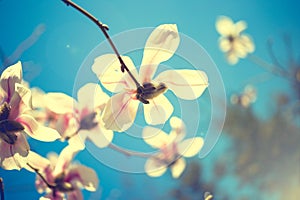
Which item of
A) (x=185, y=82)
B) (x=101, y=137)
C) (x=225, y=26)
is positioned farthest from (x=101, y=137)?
(x=225, y=26)

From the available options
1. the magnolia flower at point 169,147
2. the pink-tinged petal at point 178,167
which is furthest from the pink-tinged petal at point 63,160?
the pink-tinged petal at point 178,167

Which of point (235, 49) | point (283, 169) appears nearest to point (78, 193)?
point (235, 49)

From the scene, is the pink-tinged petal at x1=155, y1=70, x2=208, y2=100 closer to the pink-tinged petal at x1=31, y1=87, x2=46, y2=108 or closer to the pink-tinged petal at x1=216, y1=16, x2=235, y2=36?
the pink-tinged petal at x1=31, y1=87, x2=46, y2=108

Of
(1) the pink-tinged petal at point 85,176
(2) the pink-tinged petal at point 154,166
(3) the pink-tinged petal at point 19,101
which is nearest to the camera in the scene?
(3) the pink-tinged petal at point 19,101

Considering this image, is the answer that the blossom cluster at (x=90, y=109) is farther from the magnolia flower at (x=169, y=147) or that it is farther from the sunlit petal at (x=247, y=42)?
the sunlit petal at (x=247, y=42)

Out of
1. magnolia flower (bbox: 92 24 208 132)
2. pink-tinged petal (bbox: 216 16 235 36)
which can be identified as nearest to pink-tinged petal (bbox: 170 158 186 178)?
magnolia flower (bbox: 92 24 208 132)

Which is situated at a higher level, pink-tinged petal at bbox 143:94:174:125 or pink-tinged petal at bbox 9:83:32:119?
pink-tinged petal at bbox 143:94:174:125

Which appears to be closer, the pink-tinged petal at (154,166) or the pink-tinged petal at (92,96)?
the pink-tinged petal at (92,96)
